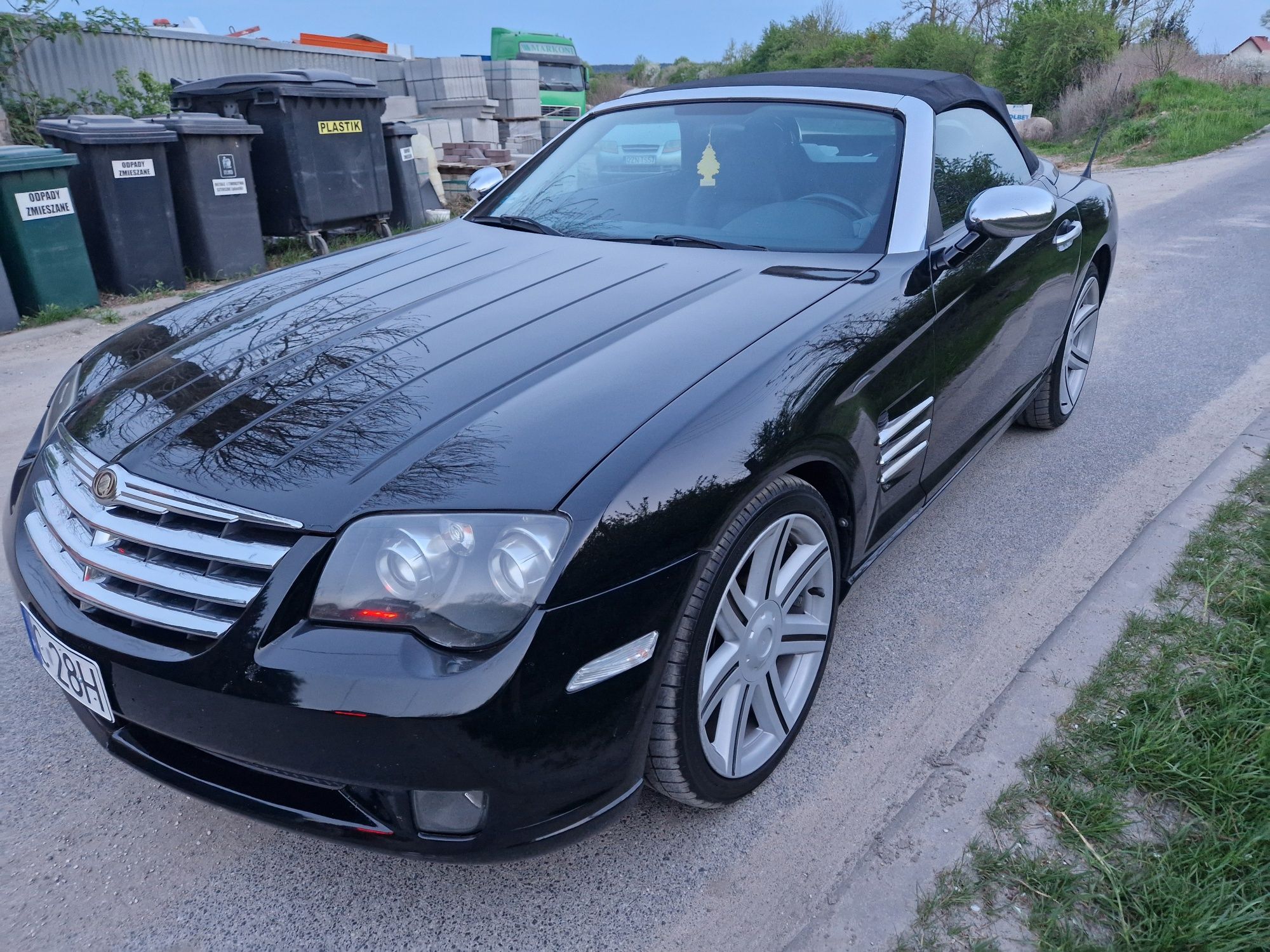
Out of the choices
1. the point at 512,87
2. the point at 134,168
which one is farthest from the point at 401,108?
the point at 134,168

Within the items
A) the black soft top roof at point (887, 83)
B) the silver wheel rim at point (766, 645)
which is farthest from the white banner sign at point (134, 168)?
the silver wheel rim at point (766, 645)

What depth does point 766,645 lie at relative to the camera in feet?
6.93

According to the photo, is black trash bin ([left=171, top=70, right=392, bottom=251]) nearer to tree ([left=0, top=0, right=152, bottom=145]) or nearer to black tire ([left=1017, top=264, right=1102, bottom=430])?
tree ([left=0, top=0, right=152, bottom=145])

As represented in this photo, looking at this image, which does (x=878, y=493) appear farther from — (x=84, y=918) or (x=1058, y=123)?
(x=1058, y=123)

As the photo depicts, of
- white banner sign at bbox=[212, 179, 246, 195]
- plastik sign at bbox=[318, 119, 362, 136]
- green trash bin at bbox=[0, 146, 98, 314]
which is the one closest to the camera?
green trash bin at bbox=[0, 146, 98, 314]

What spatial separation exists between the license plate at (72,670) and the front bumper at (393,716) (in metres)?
0.04

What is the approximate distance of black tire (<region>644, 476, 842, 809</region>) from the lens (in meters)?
1.80

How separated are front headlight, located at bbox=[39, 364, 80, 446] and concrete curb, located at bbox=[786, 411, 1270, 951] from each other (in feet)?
6.67

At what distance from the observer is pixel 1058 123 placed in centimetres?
2128

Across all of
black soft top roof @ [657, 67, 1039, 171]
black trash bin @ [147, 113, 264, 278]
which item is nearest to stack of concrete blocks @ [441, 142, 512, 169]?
black trash bin @ [147, 113, 264, 278]

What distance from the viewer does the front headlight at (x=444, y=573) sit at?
1.58 m

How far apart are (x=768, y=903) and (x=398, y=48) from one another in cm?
2196

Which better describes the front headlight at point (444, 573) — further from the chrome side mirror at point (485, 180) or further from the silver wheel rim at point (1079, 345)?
the silver wheel rim at point (1079, 345)

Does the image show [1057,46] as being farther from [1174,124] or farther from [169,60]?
[169,60]
